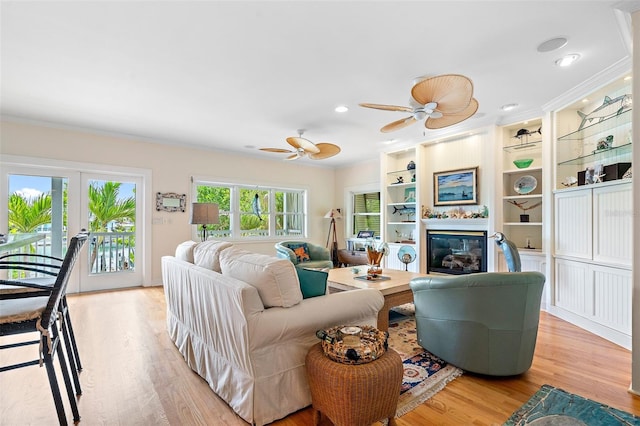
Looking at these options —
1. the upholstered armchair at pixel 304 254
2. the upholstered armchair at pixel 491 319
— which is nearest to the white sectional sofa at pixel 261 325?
the upholstered armchair at pixel 491 319

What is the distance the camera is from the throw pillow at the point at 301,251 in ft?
17.5

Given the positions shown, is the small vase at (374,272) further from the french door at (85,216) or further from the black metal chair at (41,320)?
the french door at (85,216)

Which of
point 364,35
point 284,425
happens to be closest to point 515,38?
point 364,35

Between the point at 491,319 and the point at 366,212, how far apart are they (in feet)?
17.2

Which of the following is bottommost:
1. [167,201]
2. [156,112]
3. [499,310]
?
[499,310]

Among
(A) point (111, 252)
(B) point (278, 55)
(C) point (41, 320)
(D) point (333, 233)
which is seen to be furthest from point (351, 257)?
(C) point (41, 320)

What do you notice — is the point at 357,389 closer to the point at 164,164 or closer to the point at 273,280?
the point at 273,280

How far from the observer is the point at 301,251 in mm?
5434

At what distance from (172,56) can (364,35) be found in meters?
1.66

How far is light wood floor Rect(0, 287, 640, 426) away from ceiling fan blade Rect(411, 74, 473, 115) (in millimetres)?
2207

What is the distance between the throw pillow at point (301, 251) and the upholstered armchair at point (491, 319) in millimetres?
3204

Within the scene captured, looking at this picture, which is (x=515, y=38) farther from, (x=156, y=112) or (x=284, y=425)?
(x=156, y=112)

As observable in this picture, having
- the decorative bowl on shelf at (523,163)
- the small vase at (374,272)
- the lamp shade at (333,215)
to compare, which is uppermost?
the decorative bowl on shelf at (523,163)

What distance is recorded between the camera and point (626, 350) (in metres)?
2.75
